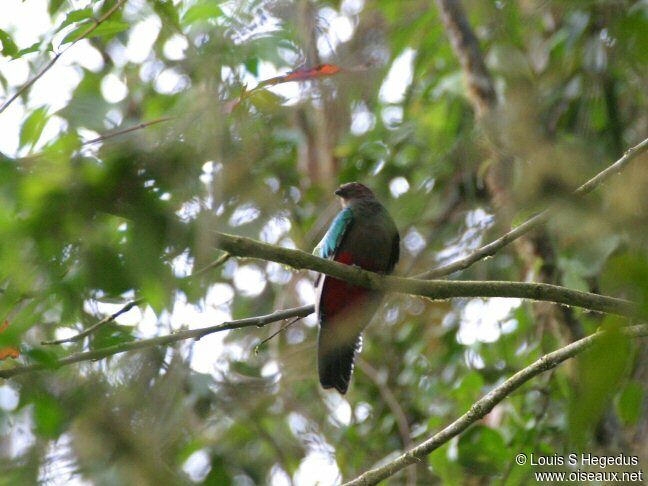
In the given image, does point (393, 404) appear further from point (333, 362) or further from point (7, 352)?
point (7, 352)

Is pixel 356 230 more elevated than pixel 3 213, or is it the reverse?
pixel 356 230

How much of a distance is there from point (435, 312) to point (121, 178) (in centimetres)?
601

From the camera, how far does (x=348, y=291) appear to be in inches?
193

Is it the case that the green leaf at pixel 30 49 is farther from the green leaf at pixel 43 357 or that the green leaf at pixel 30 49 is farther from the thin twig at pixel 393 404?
the thin twig at pixel 393 404

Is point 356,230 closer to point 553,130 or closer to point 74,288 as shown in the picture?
point 553,130

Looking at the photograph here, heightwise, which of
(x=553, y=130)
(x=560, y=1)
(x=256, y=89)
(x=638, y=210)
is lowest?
(x=638, y=210)

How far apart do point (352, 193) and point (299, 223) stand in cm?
46

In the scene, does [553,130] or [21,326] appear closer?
[21,326]

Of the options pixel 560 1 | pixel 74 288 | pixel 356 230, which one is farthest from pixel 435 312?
pixel 74 288

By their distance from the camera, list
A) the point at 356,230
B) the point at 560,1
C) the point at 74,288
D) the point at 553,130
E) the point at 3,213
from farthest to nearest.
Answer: the point at 553,130 → the point at 356,230 → the point at 560,1 → the point at 74,288 → the point at 3,213

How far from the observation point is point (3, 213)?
1.57 metres

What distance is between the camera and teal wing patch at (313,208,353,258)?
5.14 m

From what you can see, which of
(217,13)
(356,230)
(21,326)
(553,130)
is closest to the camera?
(21,326)

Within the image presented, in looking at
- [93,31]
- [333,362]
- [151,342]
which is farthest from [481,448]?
[93,31]
